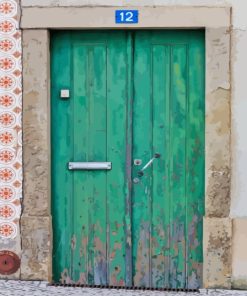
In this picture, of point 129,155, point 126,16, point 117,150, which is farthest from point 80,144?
point 126,16

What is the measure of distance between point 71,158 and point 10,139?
577 millimetres

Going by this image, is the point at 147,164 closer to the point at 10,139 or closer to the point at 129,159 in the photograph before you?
the point at 129,159

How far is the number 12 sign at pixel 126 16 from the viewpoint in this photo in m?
7.27

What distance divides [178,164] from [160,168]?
17 cm

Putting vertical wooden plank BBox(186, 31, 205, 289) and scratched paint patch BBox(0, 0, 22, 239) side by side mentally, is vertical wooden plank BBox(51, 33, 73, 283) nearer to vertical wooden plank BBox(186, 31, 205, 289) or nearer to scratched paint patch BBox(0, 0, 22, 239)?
scratched paint patch BBox(0, 0, 22, 239)

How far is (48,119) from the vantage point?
741 centimetres

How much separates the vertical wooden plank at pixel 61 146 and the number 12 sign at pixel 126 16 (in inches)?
20.0

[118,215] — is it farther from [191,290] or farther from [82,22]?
[82,22]

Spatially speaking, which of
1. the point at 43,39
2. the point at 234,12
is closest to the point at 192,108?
the point at 234,12

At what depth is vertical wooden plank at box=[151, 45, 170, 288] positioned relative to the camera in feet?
24.3

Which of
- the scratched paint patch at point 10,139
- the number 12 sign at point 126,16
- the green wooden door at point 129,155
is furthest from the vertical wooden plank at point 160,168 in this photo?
the scratched paint patch at point 10,139

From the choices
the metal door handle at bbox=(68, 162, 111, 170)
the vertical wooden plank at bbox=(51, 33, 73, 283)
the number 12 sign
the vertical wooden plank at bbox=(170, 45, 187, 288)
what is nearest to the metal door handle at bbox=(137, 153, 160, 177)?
the vertical wooden plank at bbox=(170, 45, 187, 288)

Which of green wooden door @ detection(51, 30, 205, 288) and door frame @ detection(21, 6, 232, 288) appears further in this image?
green wooden door @ detection(51, 30, 205, 288)

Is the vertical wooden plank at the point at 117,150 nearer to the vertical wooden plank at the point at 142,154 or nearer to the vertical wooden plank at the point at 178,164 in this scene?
the vertical wooden plank at the point at 142,154
